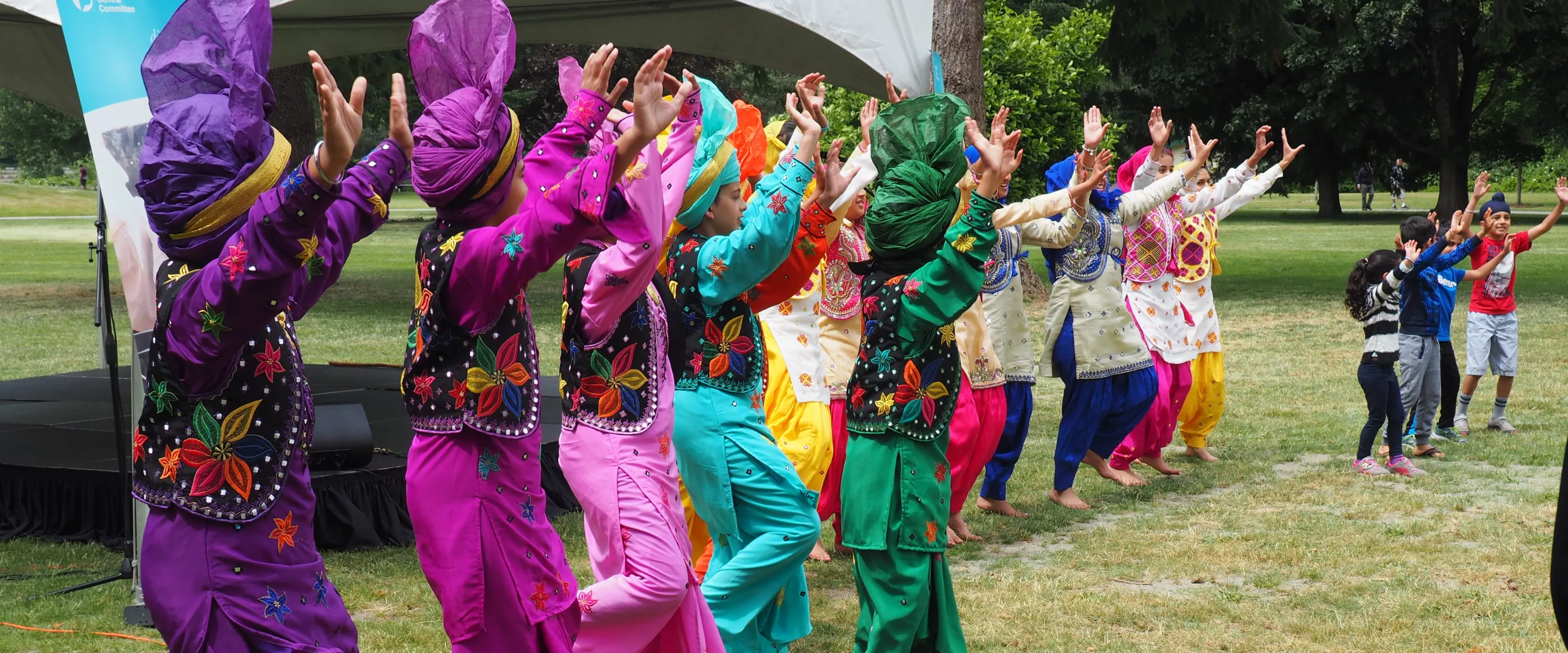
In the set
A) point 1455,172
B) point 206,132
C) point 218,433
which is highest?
point 206,132

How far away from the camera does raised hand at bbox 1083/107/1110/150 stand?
5.45 m

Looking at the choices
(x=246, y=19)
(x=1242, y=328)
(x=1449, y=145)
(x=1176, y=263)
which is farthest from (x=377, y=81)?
(x=1449, y=145)

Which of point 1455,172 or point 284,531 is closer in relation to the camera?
point 284,531

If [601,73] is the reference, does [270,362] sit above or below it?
below

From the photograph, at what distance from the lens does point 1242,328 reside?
544 inches

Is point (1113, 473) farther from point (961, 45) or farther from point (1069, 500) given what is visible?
point (961, 45)

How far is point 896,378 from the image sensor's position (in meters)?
3.81

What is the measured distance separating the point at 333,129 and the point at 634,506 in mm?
1248

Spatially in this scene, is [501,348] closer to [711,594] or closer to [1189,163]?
[711,594]

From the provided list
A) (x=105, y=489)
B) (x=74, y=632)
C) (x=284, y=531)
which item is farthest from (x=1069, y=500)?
(x=284, y=531)

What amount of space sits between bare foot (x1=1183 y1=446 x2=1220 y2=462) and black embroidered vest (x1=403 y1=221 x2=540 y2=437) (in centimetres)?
546

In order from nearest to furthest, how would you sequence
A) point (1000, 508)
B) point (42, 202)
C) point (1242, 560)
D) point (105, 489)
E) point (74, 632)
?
point (74, 632), point (1242, 560), point (105, 489), point (1000, 508), point (42, 202)

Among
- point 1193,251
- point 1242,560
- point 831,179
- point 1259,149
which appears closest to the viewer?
point 831,179

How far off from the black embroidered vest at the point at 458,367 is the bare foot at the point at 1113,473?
4477 mm
